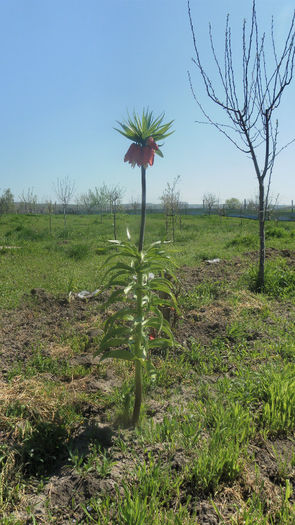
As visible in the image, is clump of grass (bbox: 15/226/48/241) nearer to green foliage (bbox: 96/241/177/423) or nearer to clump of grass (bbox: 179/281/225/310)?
clump of grass (bbox: 179/281/225/310)

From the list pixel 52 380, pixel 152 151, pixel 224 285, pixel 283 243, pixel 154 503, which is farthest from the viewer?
pixel 283 243

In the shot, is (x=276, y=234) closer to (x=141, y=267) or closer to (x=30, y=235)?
(x=30, y=235)

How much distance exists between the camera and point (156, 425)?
239cm

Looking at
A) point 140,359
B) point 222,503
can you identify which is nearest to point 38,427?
point 140,359

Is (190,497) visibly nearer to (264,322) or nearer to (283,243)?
(264,322)

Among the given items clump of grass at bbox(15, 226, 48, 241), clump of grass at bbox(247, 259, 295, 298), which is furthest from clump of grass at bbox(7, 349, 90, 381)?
clump of grass at bbox(15, 226, 48, 241)

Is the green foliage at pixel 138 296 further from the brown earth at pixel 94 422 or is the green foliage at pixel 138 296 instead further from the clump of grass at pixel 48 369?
the clump of grass at pixel 48 369

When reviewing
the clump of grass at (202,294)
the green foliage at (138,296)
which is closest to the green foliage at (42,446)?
the green foliage at (138,296)

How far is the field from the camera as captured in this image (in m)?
1.87

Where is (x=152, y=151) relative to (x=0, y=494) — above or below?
above

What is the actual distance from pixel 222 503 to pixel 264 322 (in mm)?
3042

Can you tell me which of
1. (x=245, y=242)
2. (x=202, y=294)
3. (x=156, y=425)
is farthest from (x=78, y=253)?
(x=156, y=425)

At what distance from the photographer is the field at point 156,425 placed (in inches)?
73.7

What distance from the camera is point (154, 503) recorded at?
5.81 feet
